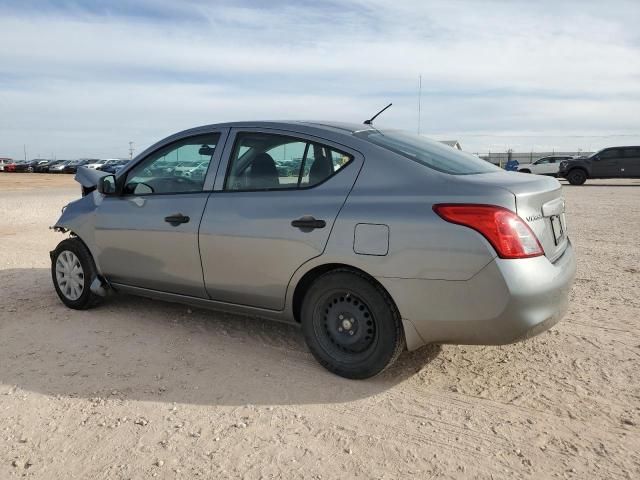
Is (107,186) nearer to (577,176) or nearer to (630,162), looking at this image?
(577,176)

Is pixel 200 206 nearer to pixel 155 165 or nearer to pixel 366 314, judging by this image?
pixel 155 165

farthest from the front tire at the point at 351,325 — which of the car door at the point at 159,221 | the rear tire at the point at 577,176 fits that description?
the rear tire at the point at 577,176

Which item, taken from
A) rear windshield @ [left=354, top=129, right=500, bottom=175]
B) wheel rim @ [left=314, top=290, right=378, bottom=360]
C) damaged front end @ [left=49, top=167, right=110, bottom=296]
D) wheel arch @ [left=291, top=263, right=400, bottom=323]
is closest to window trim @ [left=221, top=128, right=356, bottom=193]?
rear windshield @ [left=354, top=129, right=500, bottom=175]

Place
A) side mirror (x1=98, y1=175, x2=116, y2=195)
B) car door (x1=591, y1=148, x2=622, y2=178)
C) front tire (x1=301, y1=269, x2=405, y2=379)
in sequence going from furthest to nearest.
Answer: car door (x1=591, y1=148, x2=622, y2=178) → side mirror (x1=98, y1=175, x2=116, y2=195) → front tire (x1=301, y1=269, x2=405, y2=379)

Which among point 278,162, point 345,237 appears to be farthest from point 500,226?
point 278,162

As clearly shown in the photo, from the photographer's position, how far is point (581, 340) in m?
4.11

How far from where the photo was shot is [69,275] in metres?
5.00

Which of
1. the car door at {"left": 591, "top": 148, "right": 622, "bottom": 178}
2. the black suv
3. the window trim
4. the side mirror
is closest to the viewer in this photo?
the window trim

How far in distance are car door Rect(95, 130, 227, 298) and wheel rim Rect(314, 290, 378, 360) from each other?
40.4 inches

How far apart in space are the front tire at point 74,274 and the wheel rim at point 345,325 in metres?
2.34

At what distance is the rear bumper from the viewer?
9.65ft

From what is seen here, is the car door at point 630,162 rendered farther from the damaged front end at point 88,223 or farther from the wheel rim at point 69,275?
the wheel rim at point 69,275

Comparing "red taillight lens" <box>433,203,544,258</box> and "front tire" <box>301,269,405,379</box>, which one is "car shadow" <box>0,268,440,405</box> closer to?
"front tire" <box>301,269,405,379</box>

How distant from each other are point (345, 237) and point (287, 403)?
102 cm
